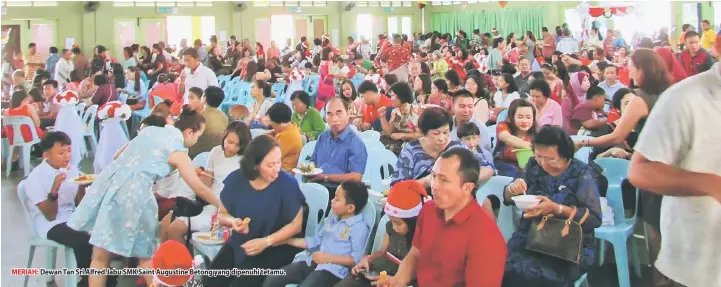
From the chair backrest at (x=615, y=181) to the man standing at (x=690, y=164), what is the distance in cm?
162

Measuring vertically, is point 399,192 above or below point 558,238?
above

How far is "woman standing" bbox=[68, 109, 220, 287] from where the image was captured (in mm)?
2957

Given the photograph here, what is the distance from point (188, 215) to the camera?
10.9ft

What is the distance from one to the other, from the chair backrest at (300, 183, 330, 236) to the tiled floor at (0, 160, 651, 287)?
0.96 meters

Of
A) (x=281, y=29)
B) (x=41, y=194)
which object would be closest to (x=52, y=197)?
(x=41, y=194)

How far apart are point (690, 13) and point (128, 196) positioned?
13242mm

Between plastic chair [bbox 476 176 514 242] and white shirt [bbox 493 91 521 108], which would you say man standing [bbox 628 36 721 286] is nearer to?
plastic chair [bbox 476 176 514 242]

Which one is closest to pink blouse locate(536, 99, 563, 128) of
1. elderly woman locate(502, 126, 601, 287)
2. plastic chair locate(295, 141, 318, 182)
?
plastic chair locate(295, 141, 318, 182)

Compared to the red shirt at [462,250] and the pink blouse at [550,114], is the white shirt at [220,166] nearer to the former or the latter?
the red shirt at [462,250]

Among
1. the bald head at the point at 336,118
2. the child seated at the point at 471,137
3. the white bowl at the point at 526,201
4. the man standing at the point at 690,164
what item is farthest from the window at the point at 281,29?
the man standing at the point at 690,164

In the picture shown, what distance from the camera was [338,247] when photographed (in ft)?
8.86

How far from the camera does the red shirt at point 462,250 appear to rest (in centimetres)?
204

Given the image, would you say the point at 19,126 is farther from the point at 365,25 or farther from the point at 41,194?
the point at 365,25

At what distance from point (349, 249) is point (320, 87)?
5.05 m
